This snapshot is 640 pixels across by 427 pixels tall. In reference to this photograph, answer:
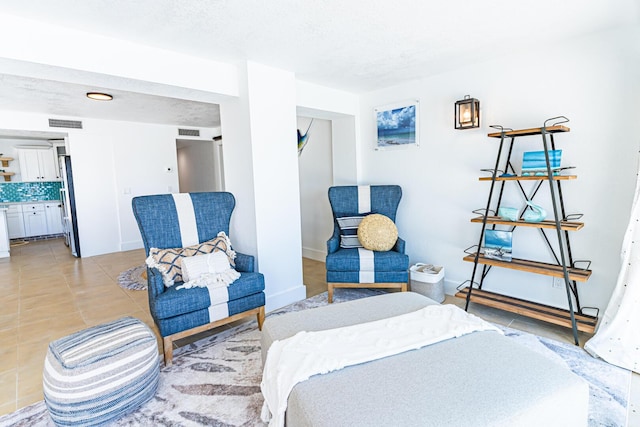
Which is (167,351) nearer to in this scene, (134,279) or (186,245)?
(186,245)

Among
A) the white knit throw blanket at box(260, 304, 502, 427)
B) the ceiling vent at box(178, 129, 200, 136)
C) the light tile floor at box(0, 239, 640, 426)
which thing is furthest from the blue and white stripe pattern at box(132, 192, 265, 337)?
the ceiling vent at box(178, 129, 200, 136)

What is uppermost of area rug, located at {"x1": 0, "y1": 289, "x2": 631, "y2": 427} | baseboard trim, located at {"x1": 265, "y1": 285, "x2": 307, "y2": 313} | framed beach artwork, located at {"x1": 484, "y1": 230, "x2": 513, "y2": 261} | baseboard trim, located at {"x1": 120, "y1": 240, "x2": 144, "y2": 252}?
framed beach artwork, located at {"x1": 484, "y1": 230, "x2": 513, "y2": 261}

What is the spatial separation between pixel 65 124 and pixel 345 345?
5.78 metres

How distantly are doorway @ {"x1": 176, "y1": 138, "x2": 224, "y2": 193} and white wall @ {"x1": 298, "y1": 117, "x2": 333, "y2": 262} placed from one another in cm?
269

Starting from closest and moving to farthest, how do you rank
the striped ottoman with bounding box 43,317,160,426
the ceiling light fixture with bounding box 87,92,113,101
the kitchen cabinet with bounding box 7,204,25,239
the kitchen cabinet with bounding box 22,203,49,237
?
the striped ottoman with bounding box 43,317,160,426, the ceiling light fixture with bounding box 87,92,113,101, the kitchen cabinet with bounding box 7,204,25,239, the kitchen cabinet with bounding box 22,203,49,237

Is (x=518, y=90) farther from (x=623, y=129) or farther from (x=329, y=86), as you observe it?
(x=329, y=86)

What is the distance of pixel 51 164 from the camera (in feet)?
24.3

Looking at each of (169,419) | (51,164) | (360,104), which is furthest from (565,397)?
(51,164)

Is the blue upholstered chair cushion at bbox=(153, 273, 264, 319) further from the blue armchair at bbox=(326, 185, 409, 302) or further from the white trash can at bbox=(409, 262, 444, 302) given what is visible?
the white trash can at bbox=(409, 262, 444, 302)

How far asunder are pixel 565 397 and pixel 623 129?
2.14 m

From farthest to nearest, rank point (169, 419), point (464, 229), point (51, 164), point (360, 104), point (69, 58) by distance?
point (51, 164) < point (360, 104) < point (464, 229) < point (69, 58) < point (169, 419)

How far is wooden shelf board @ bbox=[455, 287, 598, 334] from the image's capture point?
2.41m

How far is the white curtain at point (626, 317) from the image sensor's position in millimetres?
2105

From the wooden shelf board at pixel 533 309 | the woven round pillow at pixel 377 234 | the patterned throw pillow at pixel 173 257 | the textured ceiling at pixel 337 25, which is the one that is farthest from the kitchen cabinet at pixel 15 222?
the wooden shelf board at pixel 533 309
